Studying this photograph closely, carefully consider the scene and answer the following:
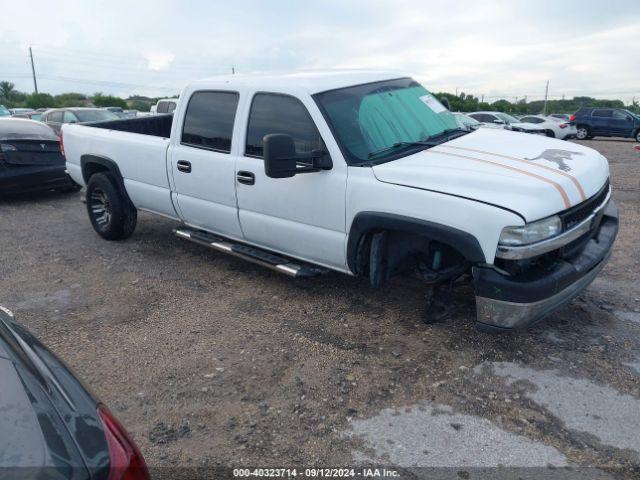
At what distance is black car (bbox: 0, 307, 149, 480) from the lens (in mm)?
1348

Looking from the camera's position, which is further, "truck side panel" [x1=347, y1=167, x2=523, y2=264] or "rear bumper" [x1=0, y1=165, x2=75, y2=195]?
"rear bumper" [x1=0, y1=165, x2=75, y2=195]

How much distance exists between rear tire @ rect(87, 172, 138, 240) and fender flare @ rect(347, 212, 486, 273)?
10.9ft

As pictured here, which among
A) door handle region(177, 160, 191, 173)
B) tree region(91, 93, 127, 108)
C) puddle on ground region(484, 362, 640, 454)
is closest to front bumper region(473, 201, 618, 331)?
puddle on ground region(484, 362, 640, 454)

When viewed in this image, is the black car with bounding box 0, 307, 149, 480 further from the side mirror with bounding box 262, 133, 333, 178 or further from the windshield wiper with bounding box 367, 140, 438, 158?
the windshield wiper with bounding box 367, 140, 438, 158

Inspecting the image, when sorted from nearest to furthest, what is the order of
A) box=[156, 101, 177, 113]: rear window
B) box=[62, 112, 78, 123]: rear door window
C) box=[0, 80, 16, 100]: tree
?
box=[62, 112, 78, 123]: rear door window < box=[156, 101, 177, 113]: rear window < box=[0, 80, 16, 100]: tree

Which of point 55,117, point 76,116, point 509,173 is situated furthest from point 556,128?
point 509,173

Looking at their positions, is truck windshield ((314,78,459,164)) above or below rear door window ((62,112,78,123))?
above

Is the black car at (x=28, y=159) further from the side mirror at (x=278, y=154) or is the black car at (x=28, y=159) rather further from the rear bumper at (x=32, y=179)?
the side mirror at (x=278, y=154)

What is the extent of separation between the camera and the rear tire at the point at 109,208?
6.04m

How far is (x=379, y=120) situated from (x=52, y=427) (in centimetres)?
328

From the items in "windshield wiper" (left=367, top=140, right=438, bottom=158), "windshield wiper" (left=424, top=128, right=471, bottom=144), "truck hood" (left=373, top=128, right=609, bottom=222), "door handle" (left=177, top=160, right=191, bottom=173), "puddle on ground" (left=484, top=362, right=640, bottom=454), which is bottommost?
"puddle on ground" (left=484, top=362, right=640, bottom=454)

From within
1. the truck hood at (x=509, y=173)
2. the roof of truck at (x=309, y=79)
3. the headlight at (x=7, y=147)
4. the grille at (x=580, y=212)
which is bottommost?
the headlight at (x=7, y=147)

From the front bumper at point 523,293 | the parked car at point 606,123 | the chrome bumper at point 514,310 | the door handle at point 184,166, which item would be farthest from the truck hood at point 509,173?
the parked car at point 606,123

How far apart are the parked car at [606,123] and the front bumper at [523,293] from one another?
22.4m
